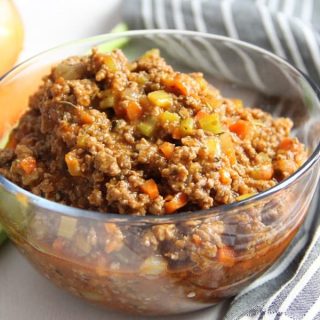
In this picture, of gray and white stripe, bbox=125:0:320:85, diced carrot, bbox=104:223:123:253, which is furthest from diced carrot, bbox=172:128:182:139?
gray and white stripe, bbox=125:0:320:85

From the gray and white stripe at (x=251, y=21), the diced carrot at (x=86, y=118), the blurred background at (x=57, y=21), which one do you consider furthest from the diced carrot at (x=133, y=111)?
the blurred background at (x=57, y=21)

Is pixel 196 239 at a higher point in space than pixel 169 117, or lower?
lower

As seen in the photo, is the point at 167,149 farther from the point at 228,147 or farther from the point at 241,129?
the point at 241,129

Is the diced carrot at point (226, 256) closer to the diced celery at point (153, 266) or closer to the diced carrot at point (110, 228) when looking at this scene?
the diced celery at point (153, 266)

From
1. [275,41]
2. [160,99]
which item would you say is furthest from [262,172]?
[275,41]

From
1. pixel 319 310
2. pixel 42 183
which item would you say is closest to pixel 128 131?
pixel 42 183

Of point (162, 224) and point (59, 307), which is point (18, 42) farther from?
point (162, 224)
